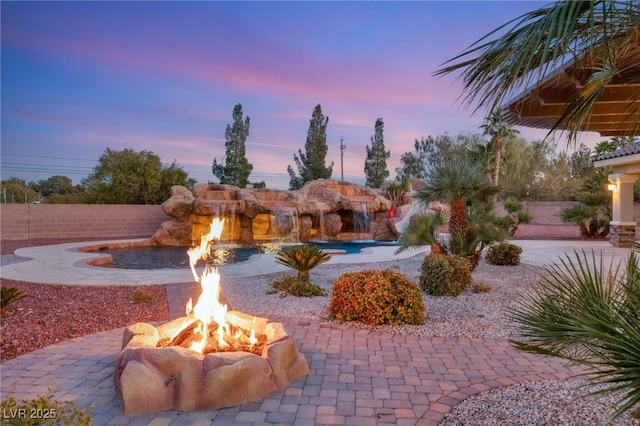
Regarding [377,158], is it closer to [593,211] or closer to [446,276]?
[593,211]

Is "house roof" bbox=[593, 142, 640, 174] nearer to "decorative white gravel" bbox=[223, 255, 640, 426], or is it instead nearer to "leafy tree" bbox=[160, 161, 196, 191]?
"decorative white gravel" bbox=[223, 255, 640, 426]

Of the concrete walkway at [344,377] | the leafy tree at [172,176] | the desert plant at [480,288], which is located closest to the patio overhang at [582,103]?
the concrete walkway at [344,377]

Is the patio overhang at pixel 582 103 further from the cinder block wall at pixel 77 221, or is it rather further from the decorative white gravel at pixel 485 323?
the cinder block wall at pixel 77 221

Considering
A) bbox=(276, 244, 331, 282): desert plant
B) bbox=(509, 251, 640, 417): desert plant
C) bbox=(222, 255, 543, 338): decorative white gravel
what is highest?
bbox=(509, 251, 640, 417): desert plant

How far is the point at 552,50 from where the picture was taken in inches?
74.1

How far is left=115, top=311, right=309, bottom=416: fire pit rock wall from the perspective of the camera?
3.05 meters

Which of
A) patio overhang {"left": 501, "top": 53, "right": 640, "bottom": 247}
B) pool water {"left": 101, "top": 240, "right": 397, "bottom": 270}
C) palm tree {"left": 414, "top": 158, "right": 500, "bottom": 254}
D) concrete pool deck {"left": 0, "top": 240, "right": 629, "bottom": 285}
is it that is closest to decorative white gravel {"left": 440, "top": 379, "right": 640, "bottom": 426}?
patio overhang {"left": 501, "top": 53, "right": 640, "bottom": 247}

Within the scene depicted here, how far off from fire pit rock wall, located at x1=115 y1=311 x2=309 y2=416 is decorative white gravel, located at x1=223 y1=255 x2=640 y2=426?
1.54 metres

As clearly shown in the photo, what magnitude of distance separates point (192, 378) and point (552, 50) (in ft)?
10.9

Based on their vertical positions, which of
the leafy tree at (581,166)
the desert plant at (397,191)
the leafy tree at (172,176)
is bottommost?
the desert plant at (397,191)

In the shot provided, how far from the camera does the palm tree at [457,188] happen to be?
8008 millimetres

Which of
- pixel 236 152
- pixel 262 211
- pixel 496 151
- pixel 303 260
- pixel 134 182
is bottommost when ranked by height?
pixel 303 260

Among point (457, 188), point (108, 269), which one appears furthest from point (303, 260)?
point (108, 269)

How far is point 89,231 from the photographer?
1919 cm
